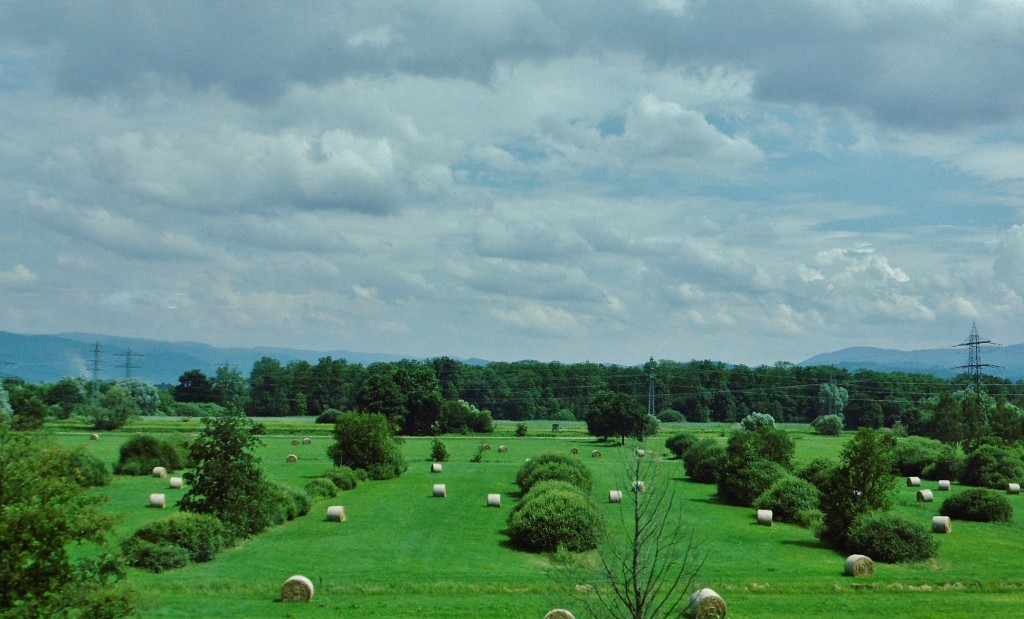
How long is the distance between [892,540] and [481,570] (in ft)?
54.0

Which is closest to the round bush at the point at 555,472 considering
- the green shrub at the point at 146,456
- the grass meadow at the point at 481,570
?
the grass meadow at the point at 481,570

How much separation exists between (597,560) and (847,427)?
13974cm

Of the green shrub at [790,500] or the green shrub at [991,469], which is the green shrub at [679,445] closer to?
the green shrub at [991,469]

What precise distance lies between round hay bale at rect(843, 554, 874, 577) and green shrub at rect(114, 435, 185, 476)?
4679 centimetres

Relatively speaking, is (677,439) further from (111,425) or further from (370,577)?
(111,425)

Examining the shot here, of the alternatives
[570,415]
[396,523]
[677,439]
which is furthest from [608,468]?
[570,415]

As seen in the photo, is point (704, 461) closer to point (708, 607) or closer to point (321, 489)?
point (321, 489)

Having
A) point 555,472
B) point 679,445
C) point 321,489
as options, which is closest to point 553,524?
point 555,472

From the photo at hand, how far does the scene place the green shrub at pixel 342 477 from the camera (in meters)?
54.3

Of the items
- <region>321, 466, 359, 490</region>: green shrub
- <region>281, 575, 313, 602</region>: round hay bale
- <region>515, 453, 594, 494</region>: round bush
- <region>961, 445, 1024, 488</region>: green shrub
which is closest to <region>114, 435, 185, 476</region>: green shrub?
<region>321, 466, 359, 490</region>: green shrub

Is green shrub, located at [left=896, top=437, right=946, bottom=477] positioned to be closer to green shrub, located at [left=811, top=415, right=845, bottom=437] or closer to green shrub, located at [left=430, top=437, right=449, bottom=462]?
green shrub, located at [left=430, top=437, right=449, bottom=462]

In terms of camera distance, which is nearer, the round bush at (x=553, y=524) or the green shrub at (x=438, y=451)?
the round bush at (x=553, y=524)

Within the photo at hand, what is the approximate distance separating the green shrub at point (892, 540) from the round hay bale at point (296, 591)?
2215cm

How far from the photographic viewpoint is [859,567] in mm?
30562
